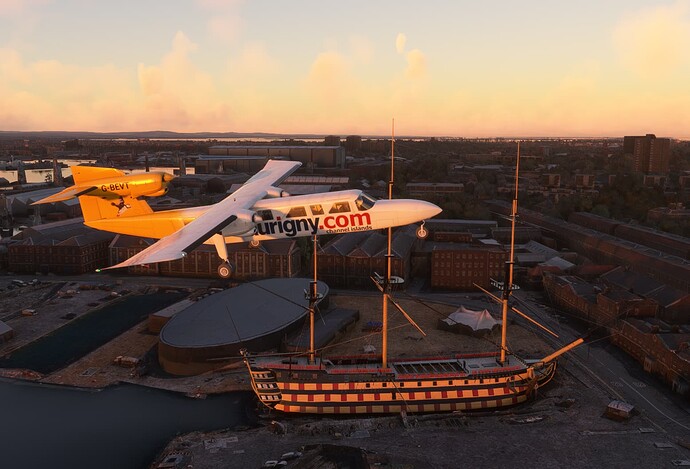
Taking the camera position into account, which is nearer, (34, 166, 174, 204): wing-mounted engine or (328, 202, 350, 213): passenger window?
(328, 202, 350, 213): passenger window

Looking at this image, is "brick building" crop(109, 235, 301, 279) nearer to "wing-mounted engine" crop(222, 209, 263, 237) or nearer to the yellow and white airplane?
the yellow and white airplane

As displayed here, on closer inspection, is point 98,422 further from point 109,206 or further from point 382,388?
point 382,388

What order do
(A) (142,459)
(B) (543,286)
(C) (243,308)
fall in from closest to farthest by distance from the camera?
(A) (142,459)
(C) (243,308)
(B) (543,286)

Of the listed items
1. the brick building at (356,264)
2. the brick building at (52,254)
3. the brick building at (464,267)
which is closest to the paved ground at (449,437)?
the brick building at (356,264)

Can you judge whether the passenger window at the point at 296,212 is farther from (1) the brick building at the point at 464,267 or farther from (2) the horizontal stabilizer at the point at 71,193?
(1) the brick building at the point at 464,267

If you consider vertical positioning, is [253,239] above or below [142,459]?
above

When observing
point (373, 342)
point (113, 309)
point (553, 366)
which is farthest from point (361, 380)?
point (113, 309)

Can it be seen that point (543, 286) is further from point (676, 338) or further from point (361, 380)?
point (361, 380)

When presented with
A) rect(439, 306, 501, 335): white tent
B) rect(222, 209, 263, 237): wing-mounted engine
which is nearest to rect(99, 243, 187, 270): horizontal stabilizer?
rect(222, 209, 263, 237): wing-mounted engine
